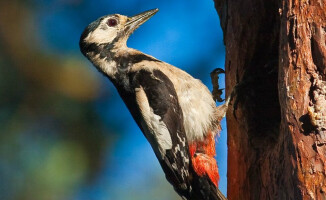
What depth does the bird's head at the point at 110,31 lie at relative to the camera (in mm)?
3650

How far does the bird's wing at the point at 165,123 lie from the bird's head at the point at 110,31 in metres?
0.54

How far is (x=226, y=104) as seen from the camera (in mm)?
3246

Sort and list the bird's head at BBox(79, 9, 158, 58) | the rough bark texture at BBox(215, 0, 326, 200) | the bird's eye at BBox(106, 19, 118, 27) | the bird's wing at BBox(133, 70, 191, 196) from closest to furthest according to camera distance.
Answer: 1. the rough bark texture at BBox(215, 0, 326, 200)
2. the bird's wing at BBox(133, 70, 191, 196)
3. the bird's head at BBox(79, 9, 158, 58)
4. the bird's eye at BBox(106, 19, 118, 27)

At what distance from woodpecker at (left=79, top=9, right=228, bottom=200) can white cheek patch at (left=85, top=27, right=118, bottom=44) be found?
0.03 meters

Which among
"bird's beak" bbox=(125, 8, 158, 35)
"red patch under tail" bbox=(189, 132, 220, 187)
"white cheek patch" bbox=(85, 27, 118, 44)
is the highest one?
"bird's beak" bbox=(125, 8, 158, 35)

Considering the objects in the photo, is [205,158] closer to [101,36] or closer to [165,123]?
[165,123]

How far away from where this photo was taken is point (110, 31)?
3.71m

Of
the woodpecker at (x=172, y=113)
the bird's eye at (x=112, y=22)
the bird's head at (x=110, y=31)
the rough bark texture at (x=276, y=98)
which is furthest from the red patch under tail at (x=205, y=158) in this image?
the bird's eye at (x=112, y=22)

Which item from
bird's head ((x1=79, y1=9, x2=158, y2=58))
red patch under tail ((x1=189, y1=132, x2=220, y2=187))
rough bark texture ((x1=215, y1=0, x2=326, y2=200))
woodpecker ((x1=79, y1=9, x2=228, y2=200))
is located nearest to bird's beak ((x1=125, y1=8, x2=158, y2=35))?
bird's head ((x1=79, y1=9, x2=158, y2=58))

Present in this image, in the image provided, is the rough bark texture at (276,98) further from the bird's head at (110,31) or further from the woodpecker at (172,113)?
the bird's head at (110,31)

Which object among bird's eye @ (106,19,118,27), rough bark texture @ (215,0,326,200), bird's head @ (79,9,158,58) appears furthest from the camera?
bird's eye @ (106,19,118,27)

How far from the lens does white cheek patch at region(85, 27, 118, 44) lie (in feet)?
12.0

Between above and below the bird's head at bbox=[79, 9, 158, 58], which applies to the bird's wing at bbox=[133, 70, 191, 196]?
below

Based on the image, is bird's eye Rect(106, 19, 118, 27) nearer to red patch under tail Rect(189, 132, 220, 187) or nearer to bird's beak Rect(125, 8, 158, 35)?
bird's beak Rect(125, 8, 158, 35)
